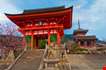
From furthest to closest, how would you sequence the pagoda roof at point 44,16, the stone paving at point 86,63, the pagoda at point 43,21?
the pagoda at point 43,21 < the pagoda roof at point 44,16 < the stone paving at point 86,63

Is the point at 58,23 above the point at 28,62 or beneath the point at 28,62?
above

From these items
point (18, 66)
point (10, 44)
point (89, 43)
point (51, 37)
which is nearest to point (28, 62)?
point (18, 66)

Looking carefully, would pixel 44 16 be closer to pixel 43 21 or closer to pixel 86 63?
pixel 43 21

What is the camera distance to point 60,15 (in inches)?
1283

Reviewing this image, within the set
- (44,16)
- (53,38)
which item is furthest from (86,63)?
(44,16)

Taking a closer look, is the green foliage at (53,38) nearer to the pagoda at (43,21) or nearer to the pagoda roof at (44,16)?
the pagoda at (43,21)

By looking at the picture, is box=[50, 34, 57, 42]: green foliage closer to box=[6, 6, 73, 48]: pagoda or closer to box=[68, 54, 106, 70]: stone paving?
box=[6, 6, 73, 48]: pagoda

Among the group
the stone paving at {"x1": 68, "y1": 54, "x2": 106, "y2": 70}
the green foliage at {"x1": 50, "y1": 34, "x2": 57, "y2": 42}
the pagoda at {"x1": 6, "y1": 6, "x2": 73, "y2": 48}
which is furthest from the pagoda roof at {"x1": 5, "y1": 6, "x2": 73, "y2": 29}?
the stone paving at {"x1": 68, "y1": 54, "x2": 106, "y2": 70}

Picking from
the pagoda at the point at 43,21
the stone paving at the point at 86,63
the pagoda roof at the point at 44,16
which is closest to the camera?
the stone paving at the point at 86,63

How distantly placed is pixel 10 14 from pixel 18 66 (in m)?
17.2

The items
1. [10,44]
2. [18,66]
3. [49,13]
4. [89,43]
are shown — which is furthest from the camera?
[89,43]

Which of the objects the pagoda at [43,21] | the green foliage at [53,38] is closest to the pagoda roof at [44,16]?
the pagoda at [43,21]

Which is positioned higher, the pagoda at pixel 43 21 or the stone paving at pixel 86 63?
the pagoda at pixel 43 21

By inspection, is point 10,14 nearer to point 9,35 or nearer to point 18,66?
point 9,35
